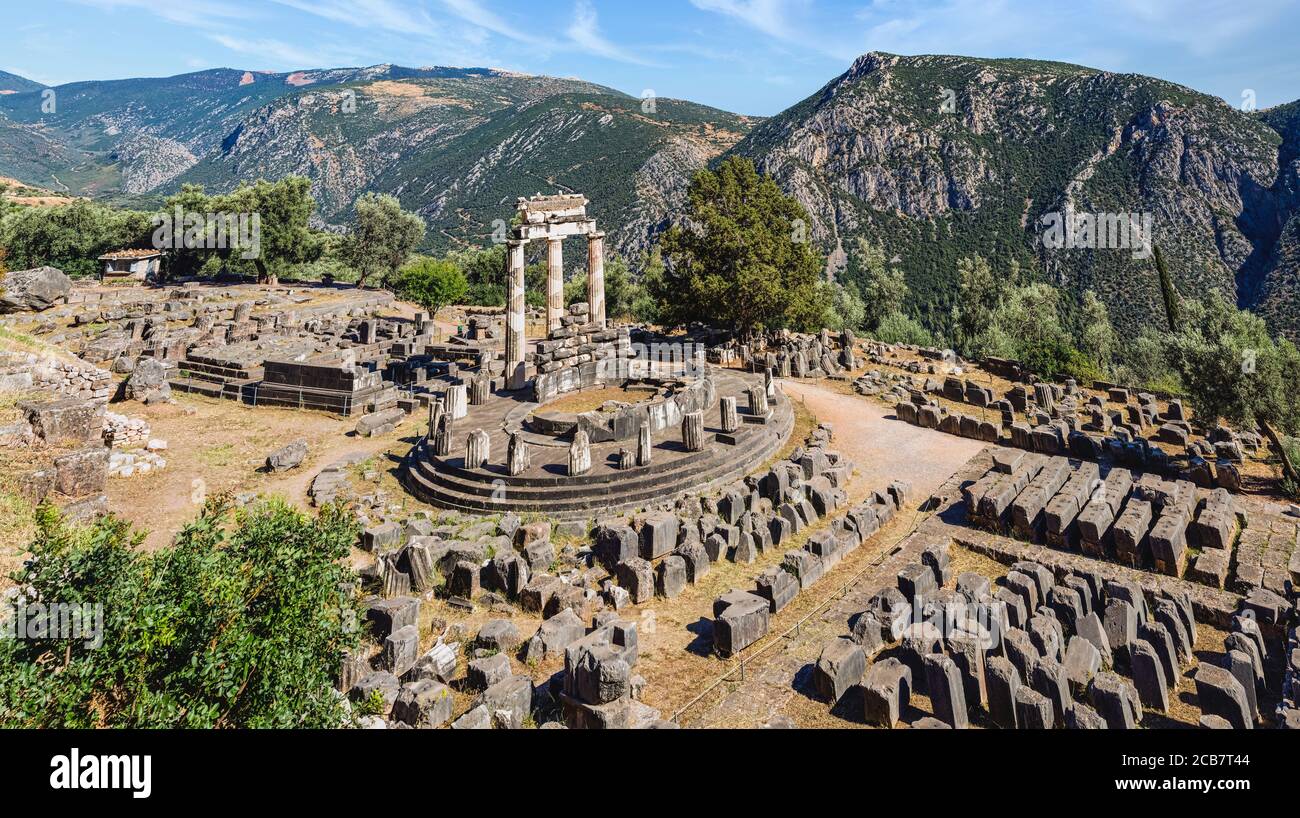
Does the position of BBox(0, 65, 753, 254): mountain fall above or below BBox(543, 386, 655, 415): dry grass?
above

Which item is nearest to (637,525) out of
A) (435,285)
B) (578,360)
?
(578,360)

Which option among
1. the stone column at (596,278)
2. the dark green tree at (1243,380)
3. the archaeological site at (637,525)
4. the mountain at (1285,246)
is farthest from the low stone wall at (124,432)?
the mountain at (1285,246)

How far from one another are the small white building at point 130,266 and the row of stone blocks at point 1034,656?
68797 millimetres

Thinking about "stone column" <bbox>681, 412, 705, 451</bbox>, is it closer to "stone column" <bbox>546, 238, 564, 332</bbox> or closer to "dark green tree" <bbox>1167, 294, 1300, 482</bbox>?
"stone column" <bbox>546, 238, 564, 332</bbox>

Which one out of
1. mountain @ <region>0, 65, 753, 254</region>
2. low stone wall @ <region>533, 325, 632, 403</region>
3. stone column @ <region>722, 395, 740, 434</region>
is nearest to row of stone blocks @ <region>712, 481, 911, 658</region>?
stone column @ <region>722, 395, 740, 434</region>

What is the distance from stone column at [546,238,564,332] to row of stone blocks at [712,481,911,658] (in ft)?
60.1

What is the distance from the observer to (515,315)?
27.7 meters

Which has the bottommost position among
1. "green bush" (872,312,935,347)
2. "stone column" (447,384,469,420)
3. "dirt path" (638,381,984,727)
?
"dirt path" (638,381,984,727)

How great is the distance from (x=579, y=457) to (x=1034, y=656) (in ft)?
38.5

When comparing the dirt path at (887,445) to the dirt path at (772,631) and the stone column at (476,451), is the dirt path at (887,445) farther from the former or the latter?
the stone column at (476,451)

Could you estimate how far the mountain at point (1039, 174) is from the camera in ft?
257

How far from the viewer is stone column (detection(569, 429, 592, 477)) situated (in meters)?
17.7

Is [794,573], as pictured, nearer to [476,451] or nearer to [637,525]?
[637,525]
